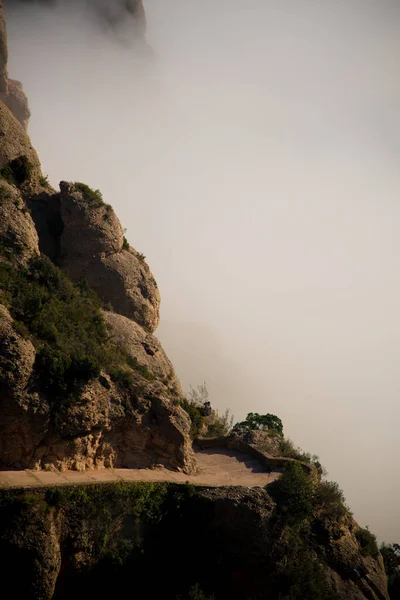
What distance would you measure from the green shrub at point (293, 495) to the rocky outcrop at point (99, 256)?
16.4 metres

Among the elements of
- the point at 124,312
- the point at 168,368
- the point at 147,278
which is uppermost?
the point at 147,278

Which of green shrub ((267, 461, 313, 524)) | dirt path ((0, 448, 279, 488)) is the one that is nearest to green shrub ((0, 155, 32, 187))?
dirt path ((0, 448, 279, 488))

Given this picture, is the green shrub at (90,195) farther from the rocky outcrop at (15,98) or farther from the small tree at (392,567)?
the rocky outcrop at (15,98)

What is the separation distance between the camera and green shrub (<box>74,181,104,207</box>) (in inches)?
1464

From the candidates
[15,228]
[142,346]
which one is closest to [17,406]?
[142,346]

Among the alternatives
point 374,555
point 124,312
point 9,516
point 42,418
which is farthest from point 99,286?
point 374,555

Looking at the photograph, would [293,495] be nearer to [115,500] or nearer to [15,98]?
[115,500]

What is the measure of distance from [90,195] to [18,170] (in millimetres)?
5706

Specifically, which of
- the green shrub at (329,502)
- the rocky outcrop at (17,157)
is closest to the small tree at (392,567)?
the green shrub at (329,502)

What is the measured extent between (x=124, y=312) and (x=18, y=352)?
14856 millimetres

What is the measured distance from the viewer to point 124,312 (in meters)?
35.9

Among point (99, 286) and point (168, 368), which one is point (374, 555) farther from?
point (99, 286)

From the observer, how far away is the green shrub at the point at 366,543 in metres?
27.1

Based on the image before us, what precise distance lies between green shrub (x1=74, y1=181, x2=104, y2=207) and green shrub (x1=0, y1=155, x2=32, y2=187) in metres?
4.15
